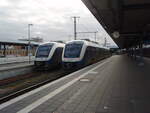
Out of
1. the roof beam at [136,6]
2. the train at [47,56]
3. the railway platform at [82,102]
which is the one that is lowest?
the railway platform at [82,102]

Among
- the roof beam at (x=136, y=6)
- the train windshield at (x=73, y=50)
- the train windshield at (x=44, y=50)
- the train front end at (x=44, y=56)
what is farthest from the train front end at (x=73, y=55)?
the roof beam at (x=136, y=6)

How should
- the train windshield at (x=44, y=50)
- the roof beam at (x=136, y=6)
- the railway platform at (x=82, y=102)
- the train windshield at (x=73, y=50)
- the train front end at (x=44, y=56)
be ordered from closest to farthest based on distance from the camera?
the railway platform at (x=82, y=102) < the roof beam at (x=136, y=6) < the train windshield at (x=73, y=50) < the train front end at (x=44, y=56) < the train windshield at (x=44, y=50)

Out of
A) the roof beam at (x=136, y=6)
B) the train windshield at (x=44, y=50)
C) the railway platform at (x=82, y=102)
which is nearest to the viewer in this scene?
the railway platform at (x=82, y=102)

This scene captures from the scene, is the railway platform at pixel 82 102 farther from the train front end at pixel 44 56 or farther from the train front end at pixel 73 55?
the train front end at pixel 44 56

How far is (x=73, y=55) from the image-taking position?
2006cm

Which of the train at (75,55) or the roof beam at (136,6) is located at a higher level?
the roof beam at (136,6)

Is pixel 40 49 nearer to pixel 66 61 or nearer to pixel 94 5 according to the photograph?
pixel 66 61

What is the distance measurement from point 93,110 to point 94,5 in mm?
9479

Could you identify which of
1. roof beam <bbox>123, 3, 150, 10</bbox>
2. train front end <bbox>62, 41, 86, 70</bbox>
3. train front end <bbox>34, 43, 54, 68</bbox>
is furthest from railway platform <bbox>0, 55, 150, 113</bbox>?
train front end <bbox>34, 43, 54, 68</bbox>

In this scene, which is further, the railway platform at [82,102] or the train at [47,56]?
the train at [47,56]

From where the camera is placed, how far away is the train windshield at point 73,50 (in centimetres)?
2007

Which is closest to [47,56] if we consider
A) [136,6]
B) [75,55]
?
[75,55]

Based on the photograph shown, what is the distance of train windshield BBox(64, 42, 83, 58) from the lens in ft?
65.9

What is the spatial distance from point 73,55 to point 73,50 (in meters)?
0.66
